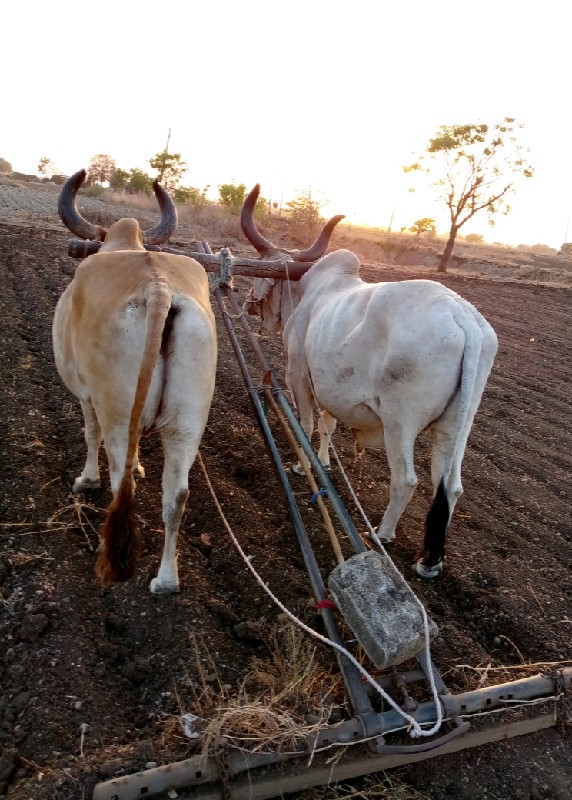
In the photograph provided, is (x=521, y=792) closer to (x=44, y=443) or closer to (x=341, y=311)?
(x=341, y=311)

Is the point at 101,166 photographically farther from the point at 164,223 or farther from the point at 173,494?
the point at 173,494

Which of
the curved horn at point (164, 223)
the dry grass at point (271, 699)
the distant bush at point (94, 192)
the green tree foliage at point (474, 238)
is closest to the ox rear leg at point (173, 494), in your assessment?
the dry grass at point (271, 699)

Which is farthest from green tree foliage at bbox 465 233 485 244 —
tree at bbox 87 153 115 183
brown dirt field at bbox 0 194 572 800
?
brown dirt field at bbox 0 194 572 800

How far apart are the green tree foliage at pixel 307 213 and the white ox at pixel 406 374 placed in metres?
22.0

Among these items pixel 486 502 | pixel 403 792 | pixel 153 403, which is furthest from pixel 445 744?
pixel 486 502

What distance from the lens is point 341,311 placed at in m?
4.49

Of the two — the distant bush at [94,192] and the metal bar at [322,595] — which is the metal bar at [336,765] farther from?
the distant bush at [94,192]

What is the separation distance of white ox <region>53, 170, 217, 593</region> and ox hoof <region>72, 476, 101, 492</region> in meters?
1.09

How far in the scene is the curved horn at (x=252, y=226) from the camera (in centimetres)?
562

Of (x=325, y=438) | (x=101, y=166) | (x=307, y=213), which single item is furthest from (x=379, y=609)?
(x=101, y=166)

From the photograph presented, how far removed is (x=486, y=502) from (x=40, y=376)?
4.41 m

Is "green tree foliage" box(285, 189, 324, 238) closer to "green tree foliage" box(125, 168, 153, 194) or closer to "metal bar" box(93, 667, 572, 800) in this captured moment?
"green tree foliage" box(125, 168, 153, 194)

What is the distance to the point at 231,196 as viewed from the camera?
95.8ft

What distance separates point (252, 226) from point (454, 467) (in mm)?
3201
